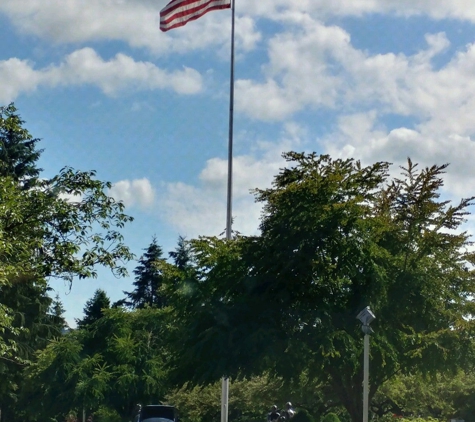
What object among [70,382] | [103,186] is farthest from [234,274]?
[70,382]

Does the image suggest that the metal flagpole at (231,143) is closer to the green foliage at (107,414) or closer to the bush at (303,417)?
the bush at (303,417)

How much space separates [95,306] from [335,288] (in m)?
53.1

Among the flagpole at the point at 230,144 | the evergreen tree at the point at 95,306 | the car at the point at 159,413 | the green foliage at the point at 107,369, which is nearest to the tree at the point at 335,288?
the flagpole at the point at 230,144

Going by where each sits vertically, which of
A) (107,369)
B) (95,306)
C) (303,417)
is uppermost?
(95,306)

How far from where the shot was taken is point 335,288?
92.6 feet

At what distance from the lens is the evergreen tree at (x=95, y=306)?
7738 cm

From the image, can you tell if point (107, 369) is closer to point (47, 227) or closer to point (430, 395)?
point (430, 395)

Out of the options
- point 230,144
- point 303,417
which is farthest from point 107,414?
point 230,144

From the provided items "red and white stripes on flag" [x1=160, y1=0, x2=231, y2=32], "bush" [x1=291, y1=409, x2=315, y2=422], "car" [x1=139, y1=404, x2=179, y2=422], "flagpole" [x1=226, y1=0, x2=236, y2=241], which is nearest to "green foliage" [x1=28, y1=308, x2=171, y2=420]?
"car" [x1=139, y1=404, x2=179, y2=422]

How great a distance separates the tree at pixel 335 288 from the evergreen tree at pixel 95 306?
4905 cm

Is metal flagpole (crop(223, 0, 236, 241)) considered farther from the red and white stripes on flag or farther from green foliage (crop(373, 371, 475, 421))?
green foliage (crop(373, 371, 475, 421))

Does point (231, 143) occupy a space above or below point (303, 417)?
above

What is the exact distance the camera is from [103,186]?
16.6m

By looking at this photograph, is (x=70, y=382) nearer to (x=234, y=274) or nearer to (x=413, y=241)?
(x=234, y=274)
